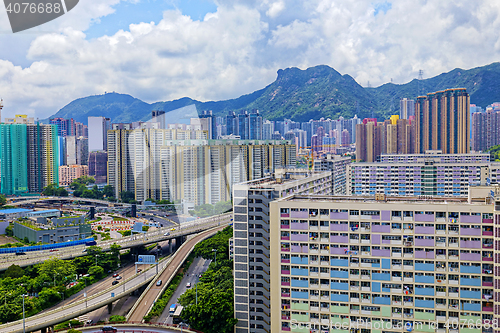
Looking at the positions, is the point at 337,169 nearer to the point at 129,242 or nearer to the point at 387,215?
the point at 129,242

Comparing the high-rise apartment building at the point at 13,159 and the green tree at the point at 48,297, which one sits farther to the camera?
the high-rise apartment building at the point at 13,159

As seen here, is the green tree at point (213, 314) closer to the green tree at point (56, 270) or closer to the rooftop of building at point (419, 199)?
the rooftop of building at point (419, 199)

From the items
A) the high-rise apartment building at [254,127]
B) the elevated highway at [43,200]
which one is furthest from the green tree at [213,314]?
the high-rise apartment building at [254,127]

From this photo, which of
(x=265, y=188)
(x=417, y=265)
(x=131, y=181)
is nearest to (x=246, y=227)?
(x=265, y=188)

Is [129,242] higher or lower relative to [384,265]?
lower

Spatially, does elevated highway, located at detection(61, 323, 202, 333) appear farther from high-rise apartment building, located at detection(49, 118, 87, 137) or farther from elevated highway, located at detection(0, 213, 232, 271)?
high-rise apartment building, located at detection(49, 118, 87, 137)

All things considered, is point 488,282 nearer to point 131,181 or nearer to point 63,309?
point 63,309

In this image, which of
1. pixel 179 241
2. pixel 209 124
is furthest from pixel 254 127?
pixel 179 241
